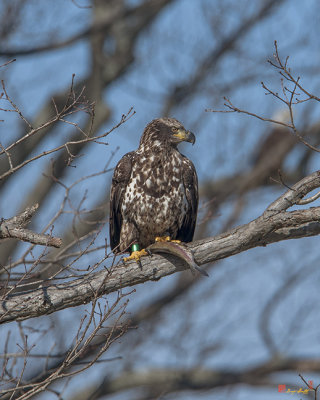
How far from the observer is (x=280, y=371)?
34.6 ft

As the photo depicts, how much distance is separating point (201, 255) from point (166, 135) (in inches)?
62.8

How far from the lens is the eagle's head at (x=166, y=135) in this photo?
6234 millimetres

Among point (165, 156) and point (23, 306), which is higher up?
point (165, 156)

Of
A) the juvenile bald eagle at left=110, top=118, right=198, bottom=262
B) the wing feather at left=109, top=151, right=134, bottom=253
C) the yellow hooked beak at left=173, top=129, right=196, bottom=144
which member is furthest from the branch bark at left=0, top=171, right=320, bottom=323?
the yellow hooked beak at left=173, top=129, right=196, bottom=144

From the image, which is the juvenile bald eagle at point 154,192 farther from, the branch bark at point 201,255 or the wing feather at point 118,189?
the branch bark at point 201,255

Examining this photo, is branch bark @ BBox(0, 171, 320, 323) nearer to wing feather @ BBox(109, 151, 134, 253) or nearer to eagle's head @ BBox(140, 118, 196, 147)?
wing feather @ BBox(109, 151, 134, 253)

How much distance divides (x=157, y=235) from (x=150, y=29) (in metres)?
7.50

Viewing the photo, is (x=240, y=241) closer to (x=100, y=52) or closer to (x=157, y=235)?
(x=157, y=235)

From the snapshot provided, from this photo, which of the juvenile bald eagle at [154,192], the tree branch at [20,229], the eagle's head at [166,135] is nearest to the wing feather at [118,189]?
the juvenile bald eagle at [154,192]

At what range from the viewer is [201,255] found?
5.03 meters

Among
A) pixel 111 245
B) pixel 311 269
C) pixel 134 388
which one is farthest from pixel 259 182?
pixel 111 245

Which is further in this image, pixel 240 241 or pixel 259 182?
pixel 259 182

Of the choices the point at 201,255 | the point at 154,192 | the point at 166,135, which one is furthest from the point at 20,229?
the point at 166,135

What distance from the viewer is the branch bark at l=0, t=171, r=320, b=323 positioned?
4.67 m
